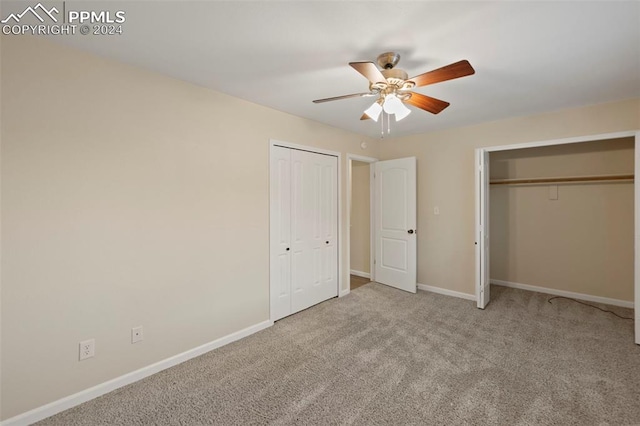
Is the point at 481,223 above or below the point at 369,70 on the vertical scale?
below

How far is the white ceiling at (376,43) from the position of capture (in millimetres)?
1560

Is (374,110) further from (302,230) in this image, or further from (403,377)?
(403,377)

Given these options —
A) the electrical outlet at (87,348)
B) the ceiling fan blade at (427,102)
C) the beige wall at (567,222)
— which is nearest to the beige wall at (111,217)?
the electrical outlet at (87,348)

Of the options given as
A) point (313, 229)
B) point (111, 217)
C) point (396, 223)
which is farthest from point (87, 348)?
point (396, 223)

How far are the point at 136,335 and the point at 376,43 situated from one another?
2775mm

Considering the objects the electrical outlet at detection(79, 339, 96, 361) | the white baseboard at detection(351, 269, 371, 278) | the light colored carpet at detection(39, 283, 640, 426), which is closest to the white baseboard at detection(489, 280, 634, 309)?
the light colored carpet at detection(39, 283, 640, 426)

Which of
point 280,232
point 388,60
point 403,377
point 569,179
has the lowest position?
point 403,377

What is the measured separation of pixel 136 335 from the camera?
2.21 metres

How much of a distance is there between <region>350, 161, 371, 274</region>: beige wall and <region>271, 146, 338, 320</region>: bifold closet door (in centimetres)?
121

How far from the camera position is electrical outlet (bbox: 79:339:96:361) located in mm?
1971

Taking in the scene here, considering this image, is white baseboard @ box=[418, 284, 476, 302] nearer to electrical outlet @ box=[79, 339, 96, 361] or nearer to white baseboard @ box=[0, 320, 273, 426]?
white baseboard @ box=[0, 320, 273, 426]

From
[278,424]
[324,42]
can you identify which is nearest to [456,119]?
[324,42]

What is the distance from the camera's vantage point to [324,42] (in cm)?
186

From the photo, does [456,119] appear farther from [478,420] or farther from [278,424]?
[278,424]
